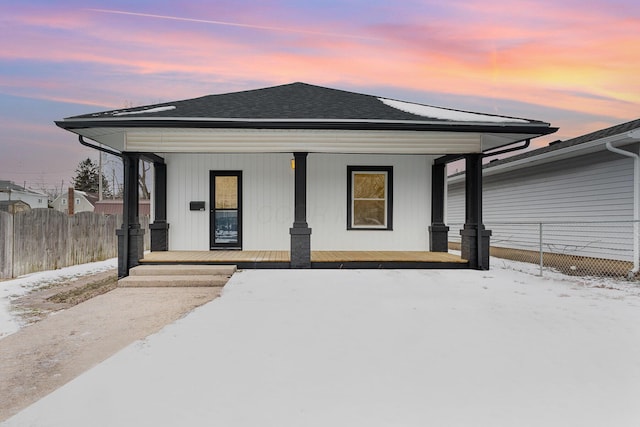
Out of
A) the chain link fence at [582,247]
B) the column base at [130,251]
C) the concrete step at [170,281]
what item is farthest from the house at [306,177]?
the chain link fence at [582,247]

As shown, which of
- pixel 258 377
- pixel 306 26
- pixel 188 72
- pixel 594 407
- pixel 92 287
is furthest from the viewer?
pixel 188 72

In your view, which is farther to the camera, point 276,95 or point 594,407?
point 276,95

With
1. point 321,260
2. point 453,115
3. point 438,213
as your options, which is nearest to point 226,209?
point 321,260

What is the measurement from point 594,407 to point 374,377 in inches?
55.3

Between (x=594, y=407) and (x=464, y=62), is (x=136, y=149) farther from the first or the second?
(x=464, y=62)

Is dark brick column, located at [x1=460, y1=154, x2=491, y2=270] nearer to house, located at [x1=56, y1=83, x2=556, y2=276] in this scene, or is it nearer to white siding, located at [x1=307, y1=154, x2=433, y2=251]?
house, located at [x1=56, y1=83, x2=556, y2=276]

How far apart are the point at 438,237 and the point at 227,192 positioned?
5.08 meters

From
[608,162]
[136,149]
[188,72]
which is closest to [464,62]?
[608,162]

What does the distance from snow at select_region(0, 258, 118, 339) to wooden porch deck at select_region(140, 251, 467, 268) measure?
2012 mm

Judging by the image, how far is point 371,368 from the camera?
301cm

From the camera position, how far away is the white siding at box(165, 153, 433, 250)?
29.3 feet

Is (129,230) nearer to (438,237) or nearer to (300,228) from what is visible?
(300,228)

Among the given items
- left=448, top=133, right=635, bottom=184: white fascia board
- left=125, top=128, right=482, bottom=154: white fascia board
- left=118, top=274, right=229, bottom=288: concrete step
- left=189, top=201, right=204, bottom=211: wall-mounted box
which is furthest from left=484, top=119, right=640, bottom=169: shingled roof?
left=189, top=201, right=204, bottom=211: wall-mounted box

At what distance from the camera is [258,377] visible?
9.29ft
